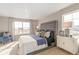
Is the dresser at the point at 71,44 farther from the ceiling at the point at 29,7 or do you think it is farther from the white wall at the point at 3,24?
the white wall at the point at 3,24

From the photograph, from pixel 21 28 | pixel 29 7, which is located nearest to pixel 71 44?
pixel 29 7

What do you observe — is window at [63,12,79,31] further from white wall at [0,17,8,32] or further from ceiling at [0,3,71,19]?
white wall at [0,17,8,32]

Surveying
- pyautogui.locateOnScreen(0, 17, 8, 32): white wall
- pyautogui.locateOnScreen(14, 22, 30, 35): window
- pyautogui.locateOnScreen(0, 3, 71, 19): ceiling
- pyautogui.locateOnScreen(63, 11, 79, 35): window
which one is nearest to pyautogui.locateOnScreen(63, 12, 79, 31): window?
pyautogui.locateOnScreen(63, 11, 79, 35): window

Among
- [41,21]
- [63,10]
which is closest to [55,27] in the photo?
[63,10]

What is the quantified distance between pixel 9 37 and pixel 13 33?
0.31 meters

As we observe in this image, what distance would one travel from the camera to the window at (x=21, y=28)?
135 inches

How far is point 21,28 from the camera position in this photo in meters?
3.40

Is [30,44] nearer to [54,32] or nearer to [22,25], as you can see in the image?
[22,25]

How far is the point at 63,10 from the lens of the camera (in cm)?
301

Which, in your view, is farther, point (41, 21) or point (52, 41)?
point (41, 21)

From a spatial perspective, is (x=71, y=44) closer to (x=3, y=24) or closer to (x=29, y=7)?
(x=29, y=7)

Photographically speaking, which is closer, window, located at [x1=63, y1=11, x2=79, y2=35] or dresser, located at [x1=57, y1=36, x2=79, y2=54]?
dresser, located at [x1=57, y1=36, x2=79, y2=54]

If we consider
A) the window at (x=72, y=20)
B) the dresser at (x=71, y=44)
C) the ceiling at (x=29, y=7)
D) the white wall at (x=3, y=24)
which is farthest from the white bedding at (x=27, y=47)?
the window at (x=72, y=20)

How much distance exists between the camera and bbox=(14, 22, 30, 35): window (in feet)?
11.2
